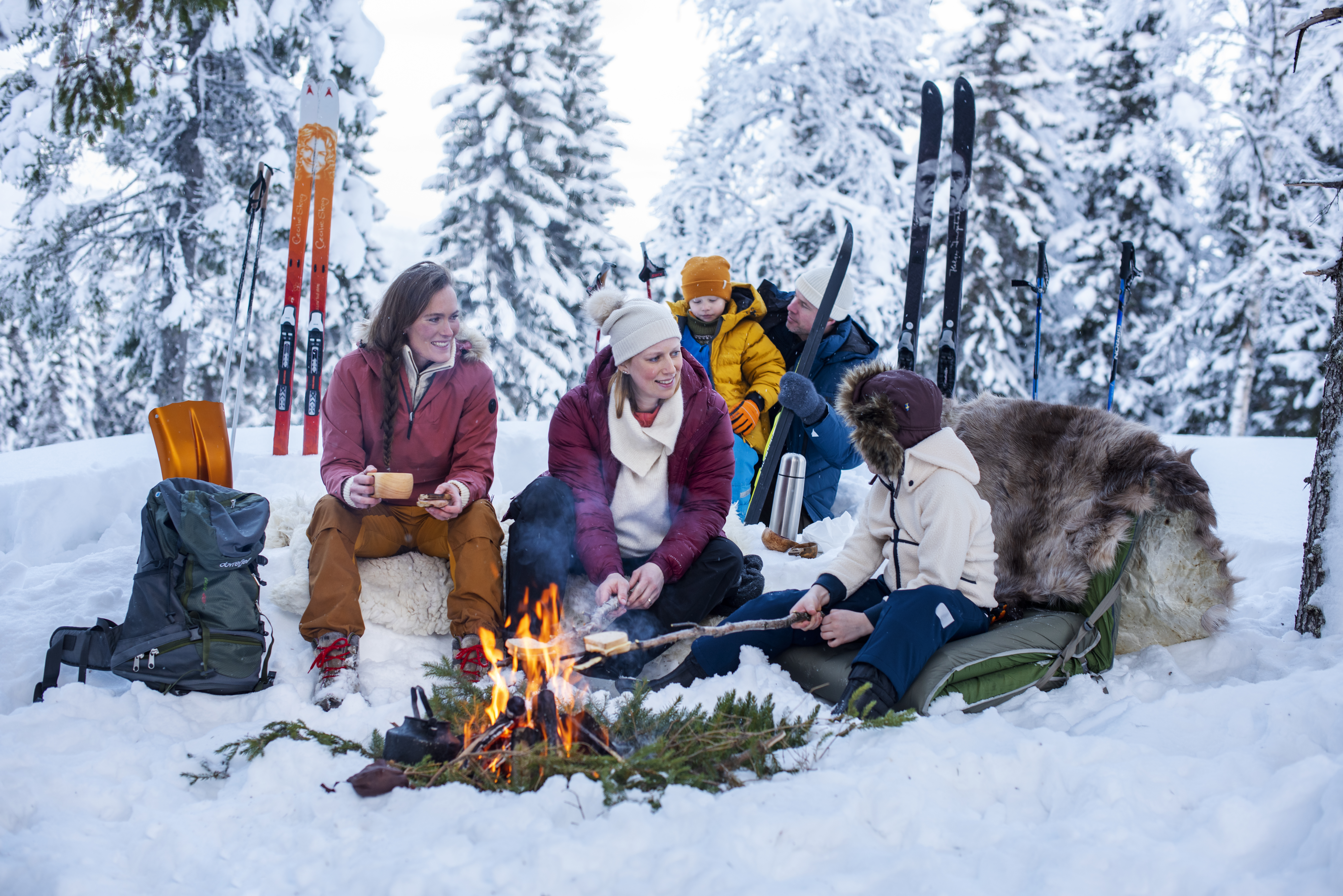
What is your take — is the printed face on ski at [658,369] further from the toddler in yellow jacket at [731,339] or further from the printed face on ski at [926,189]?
the printed face on ski at [926,189]

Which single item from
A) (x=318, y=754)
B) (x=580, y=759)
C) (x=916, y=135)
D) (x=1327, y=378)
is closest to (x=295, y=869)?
(x=318, y=754)

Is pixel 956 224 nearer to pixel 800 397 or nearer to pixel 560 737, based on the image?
pixel 800 397

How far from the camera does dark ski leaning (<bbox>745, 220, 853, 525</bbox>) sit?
4.44 m

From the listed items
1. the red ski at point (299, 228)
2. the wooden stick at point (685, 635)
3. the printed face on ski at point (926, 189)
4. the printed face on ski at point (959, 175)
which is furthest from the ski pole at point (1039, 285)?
the red ski at point (299, 228)

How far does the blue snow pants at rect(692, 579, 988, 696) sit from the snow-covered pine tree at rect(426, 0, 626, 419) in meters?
10.6

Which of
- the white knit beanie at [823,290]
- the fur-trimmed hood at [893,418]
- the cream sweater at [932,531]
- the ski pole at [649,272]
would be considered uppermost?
the ski pole at [649,272]

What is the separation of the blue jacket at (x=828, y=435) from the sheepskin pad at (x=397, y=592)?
6.92ft

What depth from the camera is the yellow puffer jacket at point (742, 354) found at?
16.0ft

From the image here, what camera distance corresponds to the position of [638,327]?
3.16 metres

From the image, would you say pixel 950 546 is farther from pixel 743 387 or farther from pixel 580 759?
pixel 743 387

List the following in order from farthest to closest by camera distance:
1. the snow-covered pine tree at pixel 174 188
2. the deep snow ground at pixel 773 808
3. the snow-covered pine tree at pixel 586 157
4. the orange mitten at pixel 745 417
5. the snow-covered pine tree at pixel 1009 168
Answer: the snow-covered pine tree at pixel 586 157 → the snow-covered pine tree at pixel 1009 168 → the snow-covered pine tree at pixel 174 188 → the orange mitten at pixel 745 417 → the deep snow ground at pixel 773 808

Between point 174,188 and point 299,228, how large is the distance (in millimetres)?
4046

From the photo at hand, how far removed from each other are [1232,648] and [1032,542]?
0.79 meters

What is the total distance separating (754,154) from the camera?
12812 millimetres
